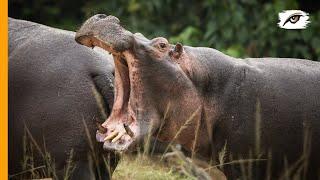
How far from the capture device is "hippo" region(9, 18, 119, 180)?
153 inches

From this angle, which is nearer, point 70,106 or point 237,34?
point 70,106

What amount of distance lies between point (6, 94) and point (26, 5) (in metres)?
5.96

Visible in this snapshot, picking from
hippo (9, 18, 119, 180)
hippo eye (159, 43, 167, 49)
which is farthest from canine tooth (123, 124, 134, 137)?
hippo (9, 18, 119, 180)

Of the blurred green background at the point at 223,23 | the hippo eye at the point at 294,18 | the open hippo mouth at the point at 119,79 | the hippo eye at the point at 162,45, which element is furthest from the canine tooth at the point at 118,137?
the blurred green background at the point at 223,23

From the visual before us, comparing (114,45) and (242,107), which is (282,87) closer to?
(242,107)

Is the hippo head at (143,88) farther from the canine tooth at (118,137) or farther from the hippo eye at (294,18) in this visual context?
the hippo eye at (294,18)

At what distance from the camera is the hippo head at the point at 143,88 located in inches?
133

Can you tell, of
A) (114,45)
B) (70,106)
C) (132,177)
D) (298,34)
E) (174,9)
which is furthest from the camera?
(174,9)

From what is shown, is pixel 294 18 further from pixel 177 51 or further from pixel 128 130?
pixel 128 130

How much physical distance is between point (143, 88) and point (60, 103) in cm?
65

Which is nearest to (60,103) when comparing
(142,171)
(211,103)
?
(211,103)

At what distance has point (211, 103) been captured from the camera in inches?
142

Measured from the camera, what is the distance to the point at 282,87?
3.72 meters

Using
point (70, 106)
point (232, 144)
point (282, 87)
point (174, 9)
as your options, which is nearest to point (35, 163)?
point (70, 106)
